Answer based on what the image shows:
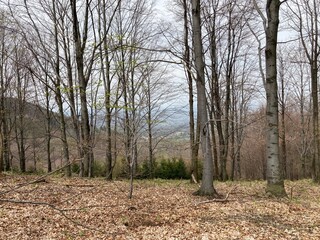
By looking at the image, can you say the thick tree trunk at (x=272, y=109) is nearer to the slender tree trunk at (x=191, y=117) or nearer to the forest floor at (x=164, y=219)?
the forest floor at (x=164, y=219)

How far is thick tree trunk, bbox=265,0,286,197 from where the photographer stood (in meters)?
7.21

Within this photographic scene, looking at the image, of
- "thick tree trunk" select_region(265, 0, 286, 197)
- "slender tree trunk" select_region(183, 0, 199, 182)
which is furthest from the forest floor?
"slender tree trunk" select_region(183, 0, 199, 182)

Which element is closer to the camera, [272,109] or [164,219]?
[164,219]

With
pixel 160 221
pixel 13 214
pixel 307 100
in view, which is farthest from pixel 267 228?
pixel 307 100

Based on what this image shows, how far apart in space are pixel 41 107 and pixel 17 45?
15.3ft

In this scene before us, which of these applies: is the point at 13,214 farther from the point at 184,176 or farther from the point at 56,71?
the point at 184,176

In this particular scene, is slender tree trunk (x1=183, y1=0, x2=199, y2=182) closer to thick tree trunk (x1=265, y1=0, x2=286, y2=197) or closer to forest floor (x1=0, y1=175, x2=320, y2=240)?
thick tree trunk (x1=265, y1=0, x2=286, y2=197)

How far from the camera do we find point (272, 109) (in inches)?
288

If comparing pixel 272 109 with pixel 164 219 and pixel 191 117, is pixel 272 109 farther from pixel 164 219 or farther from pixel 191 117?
pixel 191 117

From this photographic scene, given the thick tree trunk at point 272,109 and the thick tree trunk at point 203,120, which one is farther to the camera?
the thick tree trunk at point 203,120

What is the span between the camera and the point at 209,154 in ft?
24.2

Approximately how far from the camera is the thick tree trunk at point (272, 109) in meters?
7.21

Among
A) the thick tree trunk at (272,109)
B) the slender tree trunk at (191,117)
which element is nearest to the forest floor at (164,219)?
the thick tree trunk at (272,109)

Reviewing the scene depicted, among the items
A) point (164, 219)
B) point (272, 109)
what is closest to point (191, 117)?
point (272, 109)
